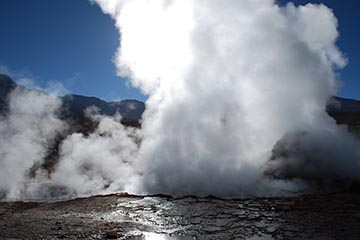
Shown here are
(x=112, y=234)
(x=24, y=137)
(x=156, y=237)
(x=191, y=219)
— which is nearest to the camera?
(x=156, y=237)

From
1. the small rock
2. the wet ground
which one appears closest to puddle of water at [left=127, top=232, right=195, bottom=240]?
the wet ground

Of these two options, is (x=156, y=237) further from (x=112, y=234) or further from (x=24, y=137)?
(x=24, y=137)

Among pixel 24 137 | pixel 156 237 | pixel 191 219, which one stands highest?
pixel 24 137

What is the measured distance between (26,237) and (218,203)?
21.3 feet

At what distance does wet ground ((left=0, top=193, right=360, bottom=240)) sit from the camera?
9.26 metres

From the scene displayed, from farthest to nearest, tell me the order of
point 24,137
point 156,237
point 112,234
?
point 24,137, point 112,234, point 156,237

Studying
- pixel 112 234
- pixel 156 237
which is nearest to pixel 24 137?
pixel 112 234

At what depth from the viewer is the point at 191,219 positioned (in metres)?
11.1

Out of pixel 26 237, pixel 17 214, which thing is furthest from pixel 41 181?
pixel 26 237

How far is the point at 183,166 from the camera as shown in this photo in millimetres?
17016

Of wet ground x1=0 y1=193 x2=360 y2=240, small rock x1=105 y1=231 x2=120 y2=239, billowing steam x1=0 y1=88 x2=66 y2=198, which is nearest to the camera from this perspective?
wet ground x1=0 y1=193 x2=360 y2=240

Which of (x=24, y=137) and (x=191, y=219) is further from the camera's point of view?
(x=24, y=137)

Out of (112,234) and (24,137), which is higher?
(24,137)

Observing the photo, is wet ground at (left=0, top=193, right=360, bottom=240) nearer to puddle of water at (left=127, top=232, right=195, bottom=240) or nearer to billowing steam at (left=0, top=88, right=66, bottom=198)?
puddle of water at (left=127, top=232, right=195, bottom=240)
